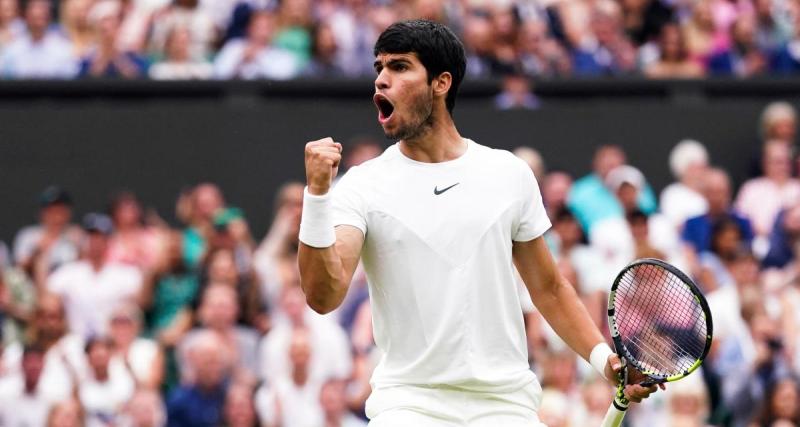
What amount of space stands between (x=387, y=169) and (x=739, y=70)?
9.06 meters

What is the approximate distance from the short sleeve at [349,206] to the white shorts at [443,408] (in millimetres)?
532

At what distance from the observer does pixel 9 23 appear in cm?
1263

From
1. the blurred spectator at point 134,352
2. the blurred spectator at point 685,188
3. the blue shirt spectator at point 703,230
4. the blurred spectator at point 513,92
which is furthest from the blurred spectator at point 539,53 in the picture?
the blurred spectator at point 134,352

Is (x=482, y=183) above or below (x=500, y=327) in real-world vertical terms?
above

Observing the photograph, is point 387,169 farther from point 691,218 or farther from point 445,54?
point 691,218

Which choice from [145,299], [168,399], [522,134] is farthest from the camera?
[522,134]

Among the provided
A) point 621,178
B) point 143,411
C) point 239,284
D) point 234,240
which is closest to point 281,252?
point 234,240

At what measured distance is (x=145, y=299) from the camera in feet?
35.9

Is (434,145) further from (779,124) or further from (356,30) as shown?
(779,124)

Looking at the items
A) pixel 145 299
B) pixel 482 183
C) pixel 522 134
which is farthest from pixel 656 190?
pixel 482 183

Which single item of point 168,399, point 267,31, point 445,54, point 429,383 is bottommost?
point 168,399

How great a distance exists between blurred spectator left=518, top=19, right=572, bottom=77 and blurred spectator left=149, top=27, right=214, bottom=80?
8.00 ft

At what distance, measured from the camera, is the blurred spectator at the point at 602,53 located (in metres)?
13.8

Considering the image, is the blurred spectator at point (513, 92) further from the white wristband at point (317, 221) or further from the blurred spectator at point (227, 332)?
the white wristband at point (317, 221)
